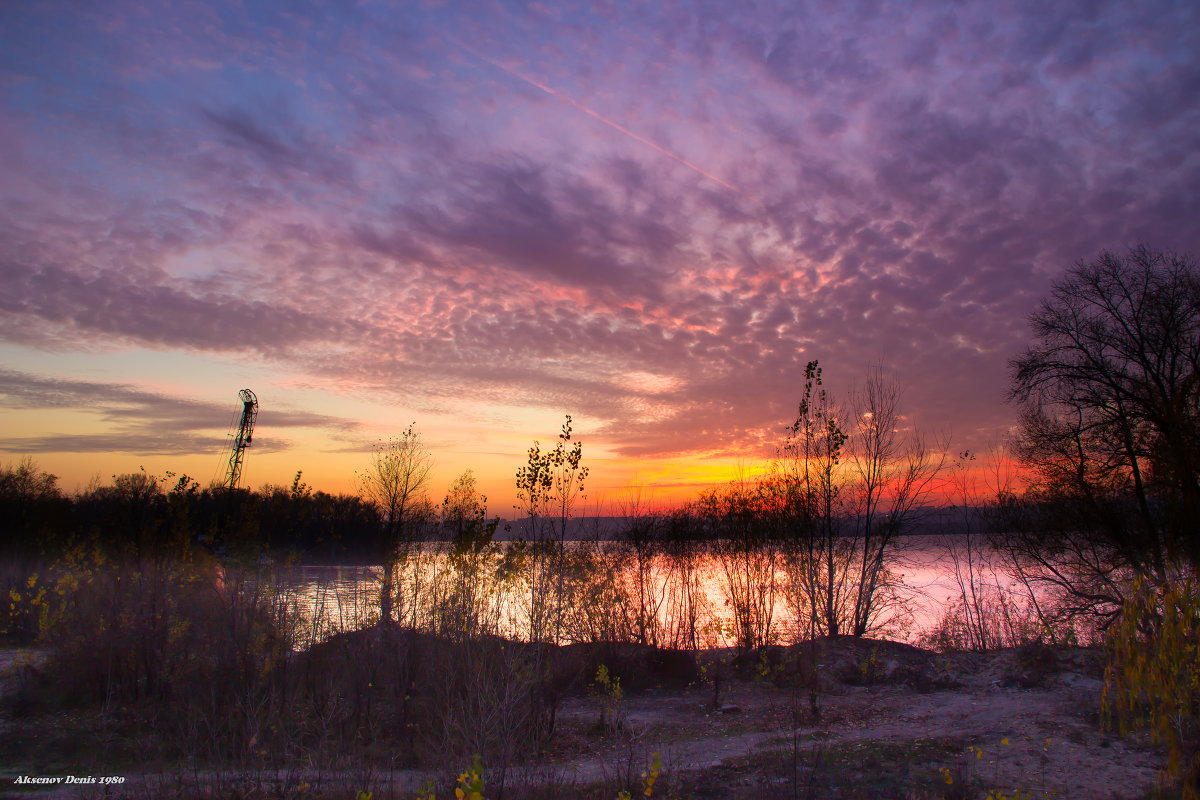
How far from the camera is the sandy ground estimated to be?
7.93 meters

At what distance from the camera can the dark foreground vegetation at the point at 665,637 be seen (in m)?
8.83

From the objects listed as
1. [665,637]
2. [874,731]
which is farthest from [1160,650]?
[665,637]

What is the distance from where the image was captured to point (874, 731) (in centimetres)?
1099

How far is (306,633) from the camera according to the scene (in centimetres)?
1470

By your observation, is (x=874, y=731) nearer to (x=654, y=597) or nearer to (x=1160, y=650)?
(x=1160, y=650)

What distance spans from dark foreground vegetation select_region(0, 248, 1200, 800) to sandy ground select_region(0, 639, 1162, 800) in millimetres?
89

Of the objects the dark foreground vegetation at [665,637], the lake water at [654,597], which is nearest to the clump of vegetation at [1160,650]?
the dark foreground vegetation at [665,637]

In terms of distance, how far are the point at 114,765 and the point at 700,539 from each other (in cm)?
1536

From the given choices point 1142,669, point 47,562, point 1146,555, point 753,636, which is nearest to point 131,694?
point 47,562

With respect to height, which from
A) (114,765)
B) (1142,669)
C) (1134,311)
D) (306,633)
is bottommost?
(114,765)

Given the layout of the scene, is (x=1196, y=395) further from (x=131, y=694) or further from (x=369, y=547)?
(x=369, y=547)

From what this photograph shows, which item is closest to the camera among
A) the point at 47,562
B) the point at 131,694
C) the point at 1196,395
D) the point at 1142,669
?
the point at 1142,669

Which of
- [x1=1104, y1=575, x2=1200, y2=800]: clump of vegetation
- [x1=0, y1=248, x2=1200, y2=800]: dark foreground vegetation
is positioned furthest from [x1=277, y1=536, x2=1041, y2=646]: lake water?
[x1=1104, y1=575, x2=1200, y2=800]: clump of vegetation

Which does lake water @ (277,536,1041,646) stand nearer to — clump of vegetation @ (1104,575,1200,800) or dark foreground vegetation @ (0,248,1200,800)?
dark foreground vegetation @ (0,248,1200,800)
